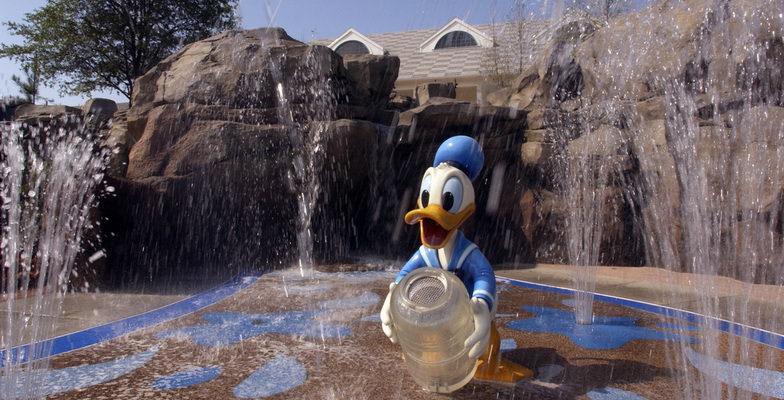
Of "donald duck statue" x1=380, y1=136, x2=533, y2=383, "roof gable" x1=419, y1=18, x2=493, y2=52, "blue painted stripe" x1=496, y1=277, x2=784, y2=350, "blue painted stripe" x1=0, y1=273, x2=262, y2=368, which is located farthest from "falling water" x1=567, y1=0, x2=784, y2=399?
"roof gable" x1=419, y1=18, x2=493, y2=52

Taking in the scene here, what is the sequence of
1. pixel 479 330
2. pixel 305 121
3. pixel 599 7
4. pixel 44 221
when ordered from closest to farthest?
pixel 479 330 → pixel 44 221 → pixel 305 121 → pixel 599 7

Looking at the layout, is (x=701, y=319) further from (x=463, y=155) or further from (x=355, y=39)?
(x=355, y=39)

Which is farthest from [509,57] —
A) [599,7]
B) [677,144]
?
[677,144]

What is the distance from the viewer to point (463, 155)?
3.08 meters

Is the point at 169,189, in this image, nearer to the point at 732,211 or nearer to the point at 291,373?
Result: the point at 291,373

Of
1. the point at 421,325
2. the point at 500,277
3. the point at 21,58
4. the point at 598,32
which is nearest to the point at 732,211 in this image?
the point at 500,277

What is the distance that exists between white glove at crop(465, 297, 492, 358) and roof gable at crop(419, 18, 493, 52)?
1938 cm

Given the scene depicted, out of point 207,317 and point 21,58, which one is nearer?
point 207,317

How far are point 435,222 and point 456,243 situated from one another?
0.23 m

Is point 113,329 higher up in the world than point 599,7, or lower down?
lower down

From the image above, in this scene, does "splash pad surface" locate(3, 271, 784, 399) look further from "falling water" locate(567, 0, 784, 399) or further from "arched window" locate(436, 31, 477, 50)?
"arched window" locate(436, 31, 477, 50)

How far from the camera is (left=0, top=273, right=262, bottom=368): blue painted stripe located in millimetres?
3674

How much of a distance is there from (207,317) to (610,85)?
305 inches

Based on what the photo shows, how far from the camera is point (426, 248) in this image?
3.06 meters
